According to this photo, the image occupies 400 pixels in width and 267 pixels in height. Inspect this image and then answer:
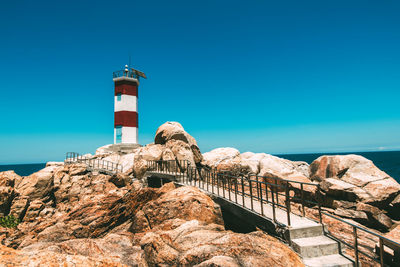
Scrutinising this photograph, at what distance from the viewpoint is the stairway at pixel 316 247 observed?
15.8 feet

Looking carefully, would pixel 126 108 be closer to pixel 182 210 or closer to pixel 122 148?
pixel 122 148

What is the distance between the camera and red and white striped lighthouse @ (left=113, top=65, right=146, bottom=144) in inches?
1229

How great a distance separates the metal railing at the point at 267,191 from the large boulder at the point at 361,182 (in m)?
1.61

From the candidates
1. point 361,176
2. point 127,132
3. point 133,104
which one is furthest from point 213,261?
point 133,104

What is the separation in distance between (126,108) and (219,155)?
56.3ft

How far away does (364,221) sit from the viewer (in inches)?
435

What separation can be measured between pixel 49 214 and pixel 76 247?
14.1 meters

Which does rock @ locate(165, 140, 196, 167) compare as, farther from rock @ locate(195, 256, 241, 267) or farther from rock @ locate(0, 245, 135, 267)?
rock @ locate(0, 245, 135, 267)

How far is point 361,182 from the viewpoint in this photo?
1376 cm

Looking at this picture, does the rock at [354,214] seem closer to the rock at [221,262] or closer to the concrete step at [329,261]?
the concrete step at [329,261]

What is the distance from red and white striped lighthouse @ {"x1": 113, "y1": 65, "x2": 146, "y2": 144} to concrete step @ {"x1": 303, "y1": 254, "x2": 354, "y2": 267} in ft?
95.2

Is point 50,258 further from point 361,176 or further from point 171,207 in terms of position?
point 361,176

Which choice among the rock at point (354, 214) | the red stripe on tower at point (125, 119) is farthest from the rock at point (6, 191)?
the rock at point (354, 214)

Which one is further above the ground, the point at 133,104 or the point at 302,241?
the point at 133,104
